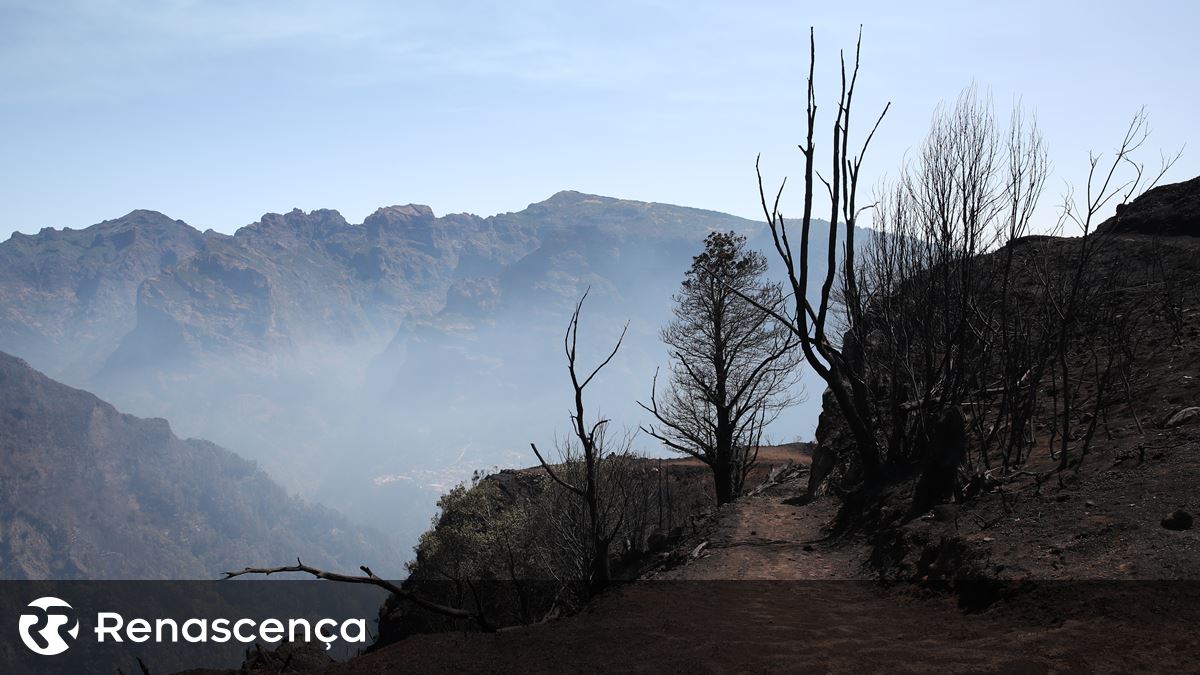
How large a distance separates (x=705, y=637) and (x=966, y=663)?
8.56 ft

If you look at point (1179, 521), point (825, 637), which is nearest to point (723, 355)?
point (1179, 521)

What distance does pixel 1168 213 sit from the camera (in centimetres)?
2770

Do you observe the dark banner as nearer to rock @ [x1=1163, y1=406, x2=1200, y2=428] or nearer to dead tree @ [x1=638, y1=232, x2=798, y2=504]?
dead tree @ [x1=638, y1=232, x2=798, y2=504]

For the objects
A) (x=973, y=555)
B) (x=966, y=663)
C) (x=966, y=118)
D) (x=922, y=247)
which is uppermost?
(x=966, y=118)

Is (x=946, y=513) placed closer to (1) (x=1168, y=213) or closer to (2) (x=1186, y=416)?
(2) (x=1186, y=416)

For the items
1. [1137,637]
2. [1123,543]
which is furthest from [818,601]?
[1137,637]

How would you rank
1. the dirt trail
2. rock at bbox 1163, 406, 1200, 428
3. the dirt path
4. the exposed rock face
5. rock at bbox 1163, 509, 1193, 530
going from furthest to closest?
the exposed rock face
the dirt path
rock at bbox 1163, 406, 1200, 428
rock at bbox 1163, 509, 1193, 530
the dirt trail

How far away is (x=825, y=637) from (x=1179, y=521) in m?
4.02

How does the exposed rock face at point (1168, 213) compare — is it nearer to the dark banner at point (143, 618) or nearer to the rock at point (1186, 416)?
the rock at point (1186, 416)

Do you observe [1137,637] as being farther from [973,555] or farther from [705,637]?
[705,637]

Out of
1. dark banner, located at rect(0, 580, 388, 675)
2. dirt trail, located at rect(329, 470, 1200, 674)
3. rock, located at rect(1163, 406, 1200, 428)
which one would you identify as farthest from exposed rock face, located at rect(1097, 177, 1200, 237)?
Answer: dark banner, located at rect(0, 580, 388, 675)

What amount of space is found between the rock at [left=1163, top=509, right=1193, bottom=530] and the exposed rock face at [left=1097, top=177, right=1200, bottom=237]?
2043 centimetres

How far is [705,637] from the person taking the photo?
28.5 feet

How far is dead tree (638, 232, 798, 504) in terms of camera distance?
27.5 meters
